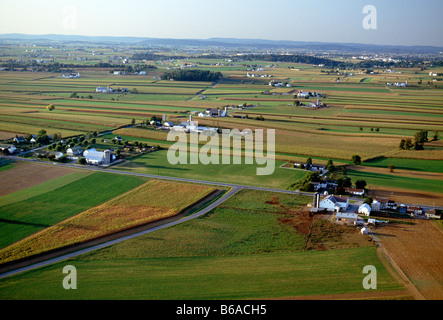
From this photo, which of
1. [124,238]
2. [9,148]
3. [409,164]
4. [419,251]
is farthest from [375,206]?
[9,148]

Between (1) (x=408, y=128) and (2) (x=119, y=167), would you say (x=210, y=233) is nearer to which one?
(2) (x=119, y=167)

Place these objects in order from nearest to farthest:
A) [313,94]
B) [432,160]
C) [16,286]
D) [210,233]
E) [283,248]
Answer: [16,286]
[283,248]
[210,233]
[432,160]
[313,94]

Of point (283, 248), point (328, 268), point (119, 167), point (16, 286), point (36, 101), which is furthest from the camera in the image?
point (36, 101)

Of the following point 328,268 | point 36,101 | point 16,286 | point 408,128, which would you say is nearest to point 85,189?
point 16,286

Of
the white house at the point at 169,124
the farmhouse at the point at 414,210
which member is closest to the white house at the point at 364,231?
the farmhouse at the point at 414,210

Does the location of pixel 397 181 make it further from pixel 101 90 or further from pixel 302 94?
pixel 101 90

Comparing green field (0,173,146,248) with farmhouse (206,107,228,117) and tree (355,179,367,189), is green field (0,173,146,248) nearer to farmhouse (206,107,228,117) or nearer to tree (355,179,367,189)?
tree (355,179,367,189)

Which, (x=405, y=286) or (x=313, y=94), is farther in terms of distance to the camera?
(x=313, y=94)
